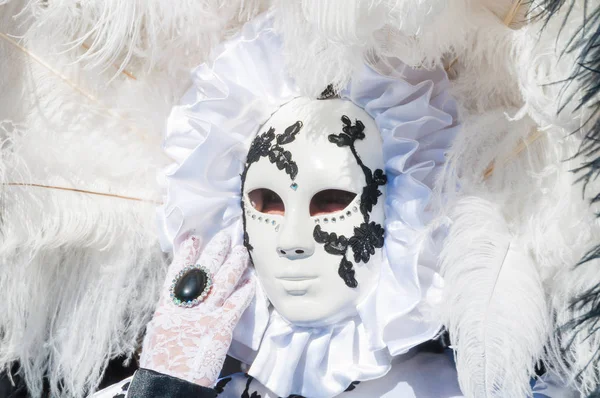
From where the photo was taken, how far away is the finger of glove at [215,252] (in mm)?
1057

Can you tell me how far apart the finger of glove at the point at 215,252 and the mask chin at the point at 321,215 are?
78 millimetres

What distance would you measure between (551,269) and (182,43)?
2.47 ft

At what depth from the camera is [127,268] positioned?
114cm

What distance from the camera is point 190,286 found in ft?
3.27

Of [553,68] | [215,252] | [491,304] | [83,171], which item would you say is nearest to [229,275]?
[215,252]

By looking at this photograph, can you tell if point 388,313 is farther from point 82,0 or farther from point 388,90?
point 82,0

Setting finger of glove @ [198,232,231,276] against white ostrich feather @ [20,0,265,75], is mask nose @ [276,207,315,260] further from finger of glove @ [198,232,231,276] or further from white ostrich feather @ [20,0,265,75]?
white ostrich feather @ [20,0,265,75]

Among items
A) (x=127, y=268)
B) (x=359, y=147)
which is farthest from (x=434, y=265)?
(x=127, y=268)

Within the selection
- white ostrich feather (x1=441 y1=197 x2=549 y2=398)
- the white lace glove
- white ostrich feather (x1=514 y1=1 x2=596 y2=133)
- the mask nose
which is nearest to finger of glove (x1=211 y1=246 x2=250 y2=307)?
the white lace glove

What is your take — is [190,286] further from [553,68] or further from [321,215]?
[553,68]

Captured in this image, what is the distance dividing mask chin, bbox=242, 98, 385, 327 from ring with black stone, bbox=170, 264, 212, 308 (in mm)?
100

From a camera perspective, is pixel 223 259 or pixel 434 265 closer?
pixel 434 265

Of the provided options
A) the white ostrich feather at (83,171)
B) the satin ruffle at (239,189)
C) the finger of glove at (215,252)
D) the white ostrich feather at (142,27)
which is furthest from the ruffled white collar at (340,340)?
the white ostrich feather at (142,27)

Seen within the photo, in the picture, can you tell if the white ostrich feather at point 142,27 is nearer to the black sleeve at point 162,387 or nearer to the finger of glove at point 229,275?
the finger of glove at point 229,275
